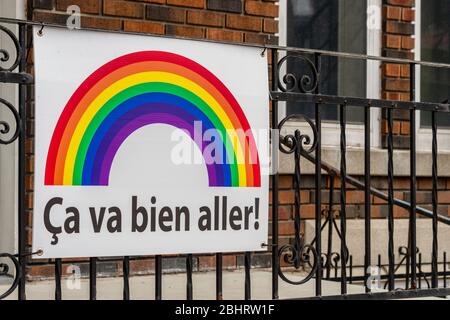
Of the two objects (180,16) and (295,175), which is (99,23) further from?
(295,175)

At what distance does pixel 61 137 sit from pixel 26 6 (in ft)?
7.44

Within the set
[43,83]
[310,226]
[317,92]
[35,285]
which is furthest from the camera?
[310,226]

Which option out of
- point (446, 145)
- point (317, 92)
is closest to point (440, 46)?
point (446, 145)

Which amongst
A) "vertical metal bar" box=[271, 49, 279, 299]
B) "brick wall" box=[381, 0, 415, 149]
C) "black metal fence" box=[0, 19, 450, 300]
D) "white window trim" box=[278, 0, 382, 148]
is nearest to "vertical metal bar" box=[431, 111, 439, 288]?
"black metal fence" box=[0, 19, 450, 300]

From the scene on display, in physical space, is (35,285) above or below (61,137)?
below

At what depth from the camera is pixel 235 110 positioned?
4.81 meters

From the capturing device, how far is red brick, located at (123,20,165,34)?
21.9 ft

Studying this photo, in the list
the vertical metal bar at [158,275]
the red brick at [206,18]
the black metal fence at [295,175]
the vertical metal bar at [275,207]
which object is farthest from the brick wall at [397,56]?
the vertical metal bar at [158,275]

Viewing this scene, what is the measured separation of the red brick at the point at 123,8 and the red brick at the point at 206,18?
0.40 meters

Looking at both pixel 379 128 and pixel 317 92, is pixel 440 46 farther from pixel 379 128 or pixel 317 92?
pixel 317 92

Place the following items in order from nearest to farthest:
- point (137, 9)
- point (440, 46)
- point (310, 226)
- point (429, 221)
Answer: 1. point (137, 9)
2. point (310, 226)
3. point (429, 221)
4. point (440, 46)

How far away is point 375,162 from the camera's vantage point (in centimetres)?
780

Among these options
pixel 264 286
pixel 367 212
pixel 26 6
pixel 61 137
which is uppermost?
pixel 26 6

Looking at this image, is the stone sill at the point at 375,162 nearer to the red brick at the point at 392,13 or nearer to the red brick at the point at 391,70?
the red brick at the point at 391,70
